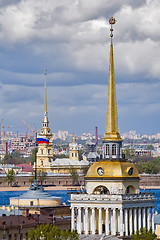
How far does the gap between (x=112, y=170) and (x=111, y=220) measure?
2065 millimetres

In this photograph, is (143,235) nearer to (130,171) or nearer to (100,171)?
(130,171)

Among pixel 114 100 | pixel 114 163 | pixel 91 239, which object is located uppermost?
pixel 114 100

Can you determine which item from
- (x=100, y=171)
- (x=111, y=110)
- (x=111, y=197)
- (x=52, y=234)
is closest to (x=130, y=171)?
(x=100, y=171)

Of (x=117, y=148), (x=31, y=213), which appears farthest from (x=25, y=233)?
(x=117, y=148)

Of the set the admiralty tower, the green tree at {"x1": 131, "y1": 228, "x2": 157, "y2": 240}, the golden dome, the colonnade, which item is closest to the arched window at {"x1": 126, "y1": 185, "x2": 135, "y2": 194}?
the admiralty tower

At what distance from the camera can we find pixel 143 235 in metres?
41.0

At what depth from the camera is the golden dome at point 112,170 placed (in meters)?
42.3

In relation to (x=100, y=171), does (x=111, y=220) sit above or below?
below

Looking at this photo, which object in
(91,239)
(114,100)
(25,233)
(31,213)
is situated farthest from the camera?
(31,213)

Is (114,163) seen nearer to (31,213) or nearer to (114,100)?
(114,100)

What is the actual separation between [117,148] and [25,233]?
11.9 metres

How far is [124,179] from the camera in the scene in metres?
42.2

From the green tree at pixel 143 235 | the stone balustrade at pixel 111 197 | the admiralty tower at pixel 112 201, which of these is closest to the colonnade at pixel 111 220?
the admiralty tower at pixel 112 201

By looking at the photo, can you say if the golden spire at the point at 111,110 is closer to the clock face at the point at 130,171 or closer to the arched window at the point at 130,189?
the clock face at the point at 130,171
